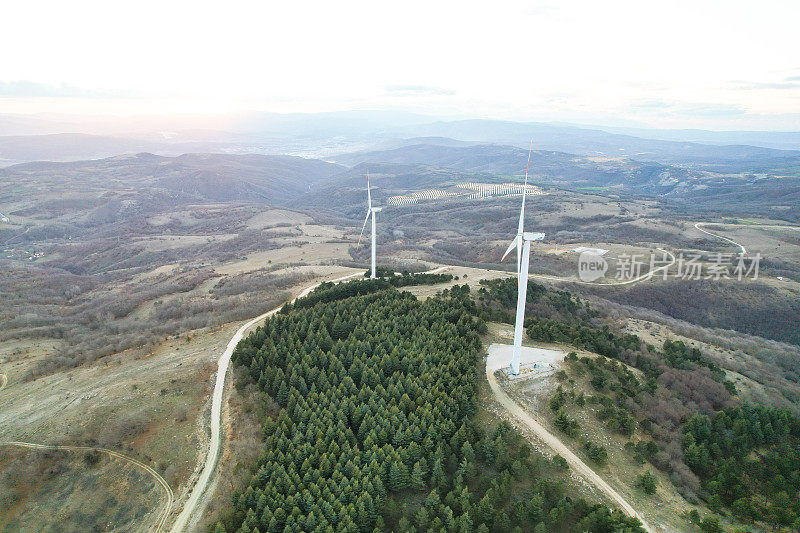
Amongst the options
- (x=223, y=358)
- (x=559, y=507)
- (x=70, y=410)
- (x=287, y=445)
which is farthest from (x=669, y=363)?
(x=70, y=410)

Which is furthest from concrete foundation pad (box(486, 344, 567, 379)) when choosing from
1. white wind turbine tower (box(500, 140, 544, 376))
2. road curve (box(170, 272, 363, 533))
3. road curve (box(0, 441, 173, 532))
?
road curve (box(0, 441, 173, 532))

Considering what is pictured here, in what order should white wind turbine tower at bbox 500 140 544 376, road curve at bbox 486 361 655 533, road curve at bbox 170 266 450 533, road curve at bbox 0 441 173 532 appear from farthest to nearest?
white wind turbine tower at bbox 500 140 544 376, road curve at bbox 486 361 655 533, road curve at bbox 0 441 173 532, road curve at bbox 170 266 450 533

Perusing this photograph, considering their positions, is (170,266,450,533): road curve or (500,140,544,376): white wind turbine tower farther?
(500,140,544,376): white wind turbine tower

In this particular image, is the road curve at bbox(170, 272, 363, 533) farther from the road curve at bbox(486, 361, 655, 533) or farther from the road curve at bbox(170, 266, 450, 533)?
the road curve at bbox(486, 361, 655, 533)

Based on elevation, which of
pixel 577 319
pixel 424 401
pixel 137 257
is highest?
pixel 424 401

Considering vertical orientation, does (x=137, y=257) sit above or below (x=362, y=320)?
below

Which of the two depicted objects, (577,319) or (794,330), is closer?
(577,319)

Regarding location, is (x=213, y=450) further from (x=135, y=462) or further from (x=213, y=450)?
(x=135, y=462)

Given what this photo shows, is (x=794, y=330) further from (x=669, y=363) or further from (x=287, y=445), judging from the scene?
(x=287, y=445)
